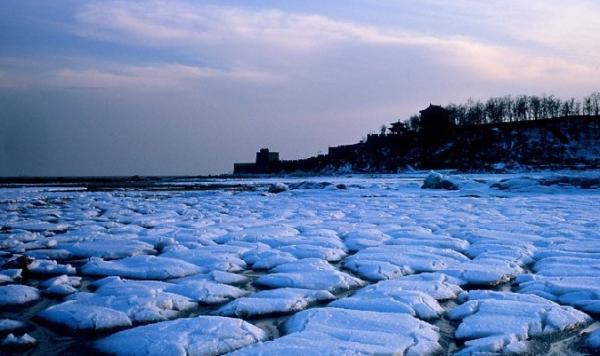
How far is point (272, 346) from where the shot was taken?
2160mm

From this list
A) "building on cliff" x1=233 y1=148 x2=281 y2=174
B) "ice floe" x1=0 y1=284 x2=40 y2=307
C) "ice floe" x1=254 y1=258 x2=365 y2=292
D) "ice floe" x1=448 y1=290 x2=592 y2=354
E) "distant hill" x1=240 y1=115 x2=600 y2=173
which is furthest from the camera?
"building on cliff" x1=233 y1=148 x2=281 y2=174

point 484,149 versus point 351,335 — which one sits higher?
point 484,149

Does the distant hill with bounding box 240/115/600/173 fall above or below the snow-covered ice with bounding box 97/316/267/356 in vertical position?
above

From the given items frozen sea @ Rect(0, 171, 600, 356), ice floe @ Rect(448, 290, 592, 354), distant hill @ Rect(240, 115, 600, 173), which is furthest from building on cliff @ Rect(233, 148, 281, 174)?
ice floe @ Rect(448, 290, 592, 354)

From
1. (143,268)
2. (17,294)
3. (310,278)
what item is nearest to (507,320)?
(310,278)

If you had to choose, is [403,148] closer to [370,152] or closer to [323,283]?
[370,152]

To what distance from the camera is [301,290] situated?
3.26 m

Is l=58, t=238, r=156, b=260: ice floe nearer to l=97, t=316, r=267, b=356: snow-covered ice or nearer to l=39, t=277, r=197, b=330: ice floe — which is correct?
l=39, t=277, r=197, b=330: ice floe

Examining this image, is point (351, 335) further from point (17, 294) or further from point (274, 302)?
point (17, 294)

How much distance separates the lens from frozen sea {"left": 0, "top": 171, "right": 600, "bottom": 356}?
2266 millimetres

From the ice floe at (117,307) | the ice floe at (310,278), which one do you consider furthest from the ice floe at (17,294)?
the ice floe at (310,278)

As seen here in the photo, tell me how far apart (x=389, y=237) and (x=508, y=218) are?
330cm

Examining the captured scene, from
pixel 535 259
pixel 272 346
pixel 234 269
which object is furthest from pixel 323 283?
pixel 535 259

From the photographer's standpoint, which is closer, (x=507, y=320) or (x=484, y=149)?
(x=507, y=320)
